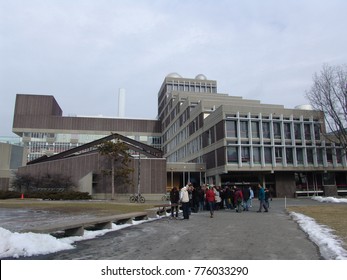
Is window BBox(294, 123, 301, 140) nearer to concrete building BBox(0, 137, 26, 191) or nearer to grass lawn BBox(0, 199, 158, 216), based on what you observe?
grass lawn BBox(0, 199, 158, 216)

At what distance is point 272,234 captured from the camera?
1028 centimetres

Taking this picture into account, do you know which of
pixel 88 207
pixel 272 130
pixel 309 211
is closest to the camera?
pixel 309 211

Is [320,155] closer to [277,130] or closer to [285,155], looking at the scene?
[285,155]

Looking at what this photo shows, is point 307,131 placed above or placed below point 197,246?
above

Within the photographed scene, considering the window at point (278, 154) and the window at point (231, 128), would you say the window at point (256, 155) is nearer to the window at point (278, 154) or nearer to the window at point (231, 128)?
the window at point (278, 154)

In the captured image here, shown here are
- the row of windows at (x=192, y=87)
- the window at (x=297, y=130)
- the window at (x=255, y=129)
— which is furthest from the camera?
the row of windows at (x=192, y=87)

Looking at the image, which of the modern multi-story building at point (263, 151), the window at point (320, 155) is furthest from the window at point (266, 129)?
the window at point (320, 155)

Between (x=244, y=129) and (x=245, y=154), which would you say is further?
(x=244, y=129)

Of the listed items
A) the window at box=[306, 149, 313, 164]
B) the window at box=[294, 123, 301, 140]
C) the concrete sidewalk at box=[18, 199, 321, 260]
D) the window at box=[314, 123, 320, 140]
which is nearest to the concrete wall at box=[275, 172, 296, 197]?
the window at box=[306, 149, 313, 164]

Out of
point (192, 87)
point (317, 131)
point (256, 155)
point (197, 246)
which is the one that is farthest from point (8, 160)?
point (197, 246)

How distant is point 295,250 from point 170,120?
73.7 meters

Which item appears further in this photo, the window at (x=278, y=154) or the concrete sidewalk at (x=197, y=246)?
the window at (x=278, y=154)
